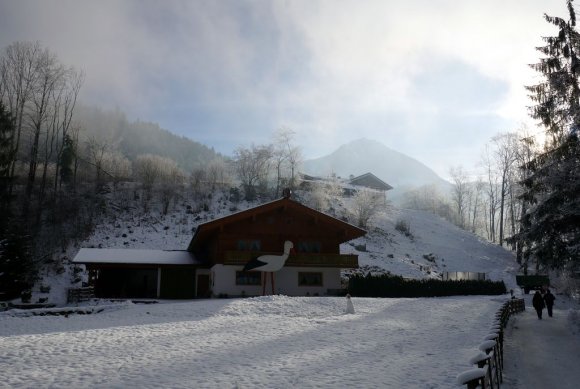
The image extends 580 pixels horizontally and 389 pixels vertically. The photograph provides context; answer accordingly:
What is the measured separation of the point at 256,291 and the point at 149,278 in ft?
39.1

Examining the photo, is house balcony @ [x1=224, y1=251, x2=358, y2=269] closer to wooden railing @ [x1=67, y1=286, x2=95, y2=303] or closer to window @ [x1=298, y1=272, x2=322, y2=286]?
window @ [x1=298, y1=272, x2=322, y2=286]

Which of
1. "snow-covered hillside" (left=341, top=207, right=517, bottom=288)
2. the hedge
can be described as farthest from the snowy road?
"snow-covered hillside" (left=341, top=207, right=517, bottom=288)

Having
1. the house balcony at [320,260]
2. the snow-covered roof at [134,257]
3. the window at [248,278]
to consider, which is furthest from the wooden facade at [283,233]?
the snow-covered roof at [134,257]

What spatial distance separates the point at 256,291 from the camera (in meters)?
Result: 34.4

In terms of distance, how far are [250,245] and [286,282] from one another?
394cm

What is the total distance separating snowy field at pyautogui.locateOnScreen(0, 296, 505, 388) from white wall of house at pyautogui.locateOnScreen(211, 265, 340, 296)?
10791 millimetres

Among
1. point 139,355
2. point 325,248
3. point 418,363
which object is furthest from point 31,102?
point 418,363

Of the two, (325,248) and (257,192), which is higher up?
(257,192)

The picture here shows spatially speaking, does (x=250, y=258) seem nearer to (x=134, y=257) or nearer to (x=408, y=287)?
(x=134, y=257)

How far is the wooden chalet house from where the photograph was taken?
1355 inches

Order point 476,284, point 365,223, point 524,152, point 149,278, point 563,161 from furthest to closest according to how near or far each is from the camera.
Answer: point 365,223
point 524,152
point 476,284
point 149,278
point 563,161

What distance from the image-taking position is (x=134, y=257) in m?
37.8

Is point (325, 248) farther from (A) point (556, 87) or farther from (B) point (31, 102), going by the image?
(B) point (31, 102)

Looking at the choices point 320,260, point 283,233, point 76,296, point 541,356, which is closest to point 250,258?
point 283,233
